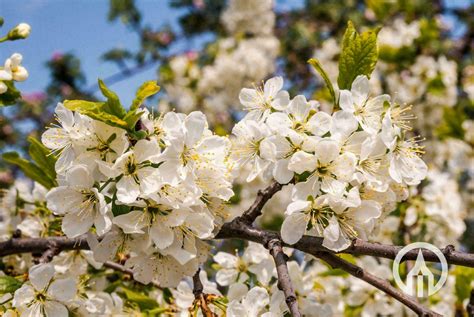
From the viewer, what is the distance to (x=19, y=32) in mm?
1488

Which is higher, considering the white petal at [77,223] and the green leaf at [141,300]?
the white petal at [77,223]

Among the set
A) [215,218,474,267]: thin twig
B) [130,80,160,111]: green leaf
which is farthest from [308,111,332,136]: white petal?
[130,80,160,111]: green leaf

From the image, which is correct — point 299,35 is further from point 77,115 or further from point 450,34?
point 77,115

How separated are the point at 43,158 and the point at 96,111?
48cm

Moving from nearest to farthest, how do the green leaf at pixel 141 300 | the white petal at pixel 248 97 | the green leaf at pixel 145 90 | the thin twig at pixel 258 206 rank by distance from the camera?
the green leaf at pixel 145 90 → the thin twig at pixel 258 206 → the white petal at pixel 248 97 → the green leaf at pixel 141 300

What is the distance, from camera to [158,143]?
1148 millimetres

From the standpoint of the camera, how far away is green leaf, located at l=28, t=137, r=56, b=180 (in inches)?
59.5

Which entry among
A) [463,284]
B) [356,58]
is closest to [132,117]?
[356,58]

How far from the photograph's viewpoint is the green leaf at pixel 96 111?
1097 millimetres

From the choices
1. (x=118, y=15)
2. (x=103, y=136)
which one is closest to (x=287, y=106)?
(x=103, y=136)

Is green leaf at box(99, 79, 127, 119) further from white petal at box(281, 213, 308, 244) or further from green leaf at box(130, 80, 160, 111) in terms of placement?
white petal at box(281, 213, 308, 244)

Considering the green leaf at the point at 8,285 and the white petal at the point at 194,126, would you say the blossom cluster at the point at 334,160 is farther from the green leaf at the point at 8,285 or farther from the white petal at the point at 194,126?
the green leaf at the point at 8,285

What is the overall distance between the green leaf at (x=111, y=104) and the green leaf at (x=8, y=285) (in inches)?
17.1

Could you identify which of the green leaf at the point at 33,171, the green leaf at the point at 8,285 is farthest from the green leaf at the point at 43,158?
the green leaf at the point at 8,285
